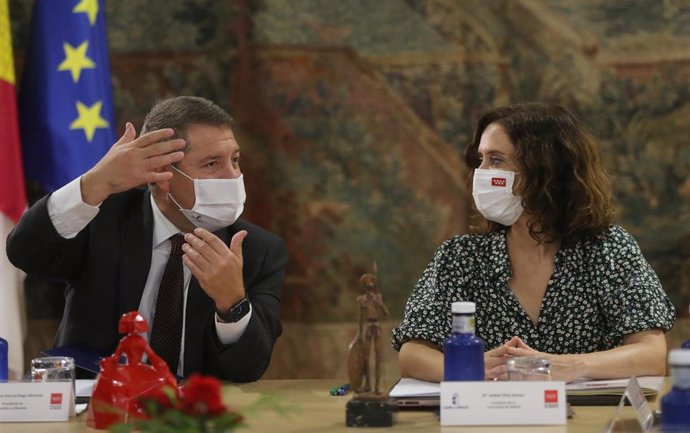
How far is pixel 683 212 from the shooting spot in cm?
516

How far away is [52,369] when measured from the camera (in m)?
2.68

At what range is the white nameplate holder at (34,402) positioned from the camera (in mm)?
2574

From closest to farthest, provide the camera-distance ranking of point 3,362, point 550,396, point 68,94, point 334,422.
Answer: point 550,396
point 334,422
point 3,362
point 68,94

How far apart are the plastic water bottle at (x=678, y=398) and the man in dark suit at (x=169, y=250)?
1.47m

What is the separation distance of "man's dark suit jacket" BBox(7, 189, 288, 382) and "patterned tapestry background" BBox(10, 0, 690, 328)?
178 centimetres

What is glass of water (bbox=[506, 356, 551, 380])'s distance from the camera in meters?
2.52

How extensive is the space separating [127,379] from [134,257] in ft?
3.55

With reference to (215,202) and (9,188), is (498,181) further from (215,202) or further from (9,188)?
(9,188)

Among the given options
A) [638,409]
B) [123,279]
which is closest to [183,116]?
[123,279]

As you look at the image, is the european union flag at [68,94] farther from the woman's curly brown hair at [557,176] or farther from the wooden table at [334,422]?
the wooden table at [334,422]

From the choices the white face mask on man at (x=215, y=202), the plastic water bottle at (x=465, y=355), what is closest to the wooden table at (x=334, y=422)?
the plastic water bottle at (x=465, y=355)

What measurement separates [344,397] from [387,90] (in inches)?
107

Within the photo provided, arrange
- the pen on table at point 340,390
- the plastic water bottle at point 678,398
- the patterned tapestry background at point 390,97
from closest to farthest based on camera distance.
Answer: the plastic water bottle at point 678,398, the pen on table at point 340,390, the patterned tapestry background at point 390,97

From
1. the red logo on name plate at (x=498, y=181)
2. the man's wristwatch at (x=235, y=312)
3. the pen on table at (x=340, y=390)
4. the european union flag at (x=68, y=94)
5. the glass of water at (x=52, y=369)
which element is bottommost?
the pen on table at (x=340, y=390)
